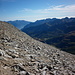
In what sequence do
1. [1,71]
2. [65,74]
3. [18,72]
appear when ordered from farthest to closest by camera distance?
[65,74] < [18,72] < [1,71]

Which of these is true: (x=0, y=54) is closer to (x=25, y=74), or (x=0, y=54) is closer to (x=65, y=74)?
(x=25, y=74)

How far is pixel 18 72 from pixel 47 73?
2680 mm

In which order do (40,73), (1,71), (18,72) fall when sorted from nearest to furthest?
(1,71), (18,72), (40,73)

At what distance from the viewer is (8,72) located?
9.01 meters

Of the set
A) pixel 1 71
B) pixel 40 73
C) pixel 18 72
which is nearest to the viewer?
pixel 1 71

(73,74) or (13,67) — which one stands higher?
(13,67)

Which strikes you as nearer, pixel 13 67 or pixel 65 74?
pixel 13 67

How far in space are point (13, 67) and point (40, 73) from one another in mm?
2411

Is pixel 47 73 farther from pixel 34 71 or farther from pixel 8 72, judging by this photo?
pixel 8 72

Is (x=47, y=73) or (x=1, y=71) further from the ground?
(x=1, y=71)

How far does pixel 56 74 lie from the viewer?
1045 cm

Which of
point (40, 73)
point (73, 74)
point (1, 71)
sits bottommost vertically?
point (73, 74)

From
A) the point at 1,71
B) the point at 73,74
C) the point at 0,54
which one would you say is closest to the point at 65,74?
the point at 73,74

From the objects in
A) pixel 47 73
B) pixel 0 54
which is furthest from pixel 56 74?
pixel 0 54
